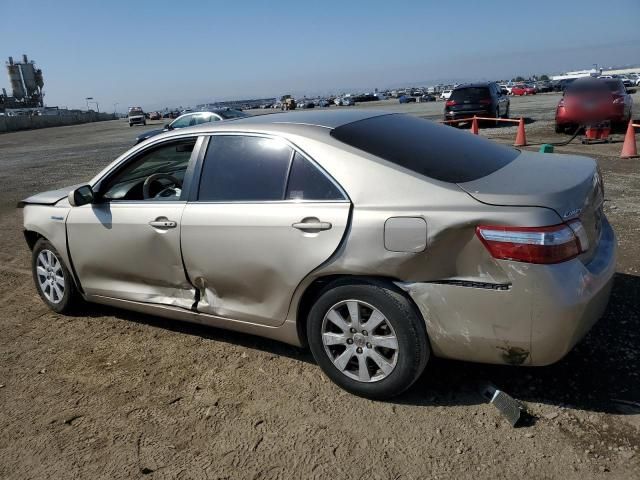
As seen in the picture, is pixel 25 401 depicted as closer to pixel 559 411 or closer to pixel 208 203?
pixel 208 203

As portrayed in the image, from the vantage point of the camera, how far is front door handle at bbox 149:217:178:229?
3.63 m

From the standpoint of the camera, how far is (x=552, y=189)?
2787 millimetres

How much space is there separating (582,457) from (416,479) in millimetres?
794

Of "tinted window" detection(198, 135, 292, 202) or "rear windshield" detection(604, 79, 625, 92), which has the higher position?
"tinted window" detection(198, 135, 292, 202)

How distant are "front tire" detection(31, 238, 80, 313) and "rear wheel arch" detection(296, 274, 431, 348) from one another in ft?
7.45

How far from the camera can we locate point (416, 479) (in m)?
2.50

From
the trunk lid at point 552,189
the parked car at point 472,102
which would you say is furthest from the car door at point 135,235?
the parked car at point 472,102

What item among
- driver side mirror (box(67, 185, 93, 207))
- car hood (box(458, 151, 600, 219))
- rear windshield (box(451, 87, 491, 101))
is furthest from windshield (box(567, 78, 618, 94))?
driver side mirror (box(67, 185, 93, 207))

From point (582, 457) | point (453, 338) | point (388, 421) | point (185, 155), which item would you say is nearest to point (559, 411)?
point (582, 457)

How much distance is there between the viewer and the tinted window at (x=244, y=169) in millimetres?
3328

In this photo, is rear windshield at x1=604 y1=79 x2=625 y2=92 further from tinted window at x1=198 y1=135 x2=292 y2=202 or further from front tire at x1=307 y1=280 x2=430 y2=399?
front tire at x1=307 y1=280 x2=430 y2=399

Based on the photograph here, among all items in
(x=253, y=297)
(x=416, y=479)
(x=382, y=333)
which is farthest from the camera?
(x=253, y=297)

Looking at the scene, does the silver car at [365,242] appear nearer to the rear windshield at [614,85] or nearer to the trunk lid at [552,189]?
the trunk lid at [552,189]

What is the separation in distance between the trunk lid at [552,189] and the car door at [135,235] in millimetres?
1972
